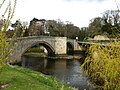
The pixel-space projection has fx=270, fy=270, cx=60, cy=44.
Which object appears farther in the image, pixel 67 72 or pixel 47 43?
pixel 47 43

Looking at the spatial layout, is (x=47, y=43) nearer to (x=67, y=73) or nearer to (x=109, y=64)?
(x=67, y=73)

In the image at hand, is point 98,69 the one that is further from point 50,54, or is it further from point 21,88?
point 50,54

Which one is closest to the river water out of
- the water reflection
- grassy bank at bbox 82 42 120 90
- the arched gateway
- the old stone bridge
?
the water reflection

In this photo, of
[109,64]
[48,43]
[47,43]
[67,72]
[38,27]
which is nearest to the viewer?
[109,64]

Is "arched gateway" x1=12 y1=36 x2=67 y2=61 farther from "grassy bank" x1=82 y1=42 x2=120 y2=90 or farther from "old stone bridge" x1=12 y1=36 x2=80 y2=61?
"grassy bank" x1=82 y1=42 x2=120 y2=90

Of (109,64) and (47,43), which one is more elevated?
(47,43)

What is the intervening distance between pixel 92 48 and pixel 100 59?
0.81 meters

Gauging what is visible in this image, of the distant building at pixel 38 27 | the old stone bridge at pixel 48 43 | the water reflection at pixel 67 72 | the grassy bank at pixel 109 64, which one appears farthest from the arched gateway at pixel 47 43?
the grassy bank at pixel 109 64

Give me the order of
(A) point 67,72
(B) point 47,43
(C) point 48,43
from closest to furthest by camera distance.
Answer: (A) point 67,72 → (B) point 47,43 → (C) point 48,43

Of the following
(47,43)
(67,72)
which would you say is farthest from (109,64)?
(47,43)

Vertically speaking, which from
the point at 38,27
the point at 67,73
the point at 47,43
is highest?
the point at 38,27

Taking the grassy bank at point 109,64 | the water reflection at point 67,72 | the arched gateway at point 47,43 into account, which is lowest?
the water reflection at point 67,72

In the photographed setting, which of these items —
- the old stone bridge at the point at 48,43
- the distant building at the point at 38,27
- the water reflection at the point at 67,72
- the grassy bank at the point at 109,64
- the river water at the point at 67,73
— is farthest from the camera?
the distant building at the point at 38,27

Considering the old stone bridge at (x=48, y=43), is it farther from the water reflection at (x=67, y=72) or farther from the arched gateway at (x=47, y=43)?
the water reflection at (x=67, y=72)
